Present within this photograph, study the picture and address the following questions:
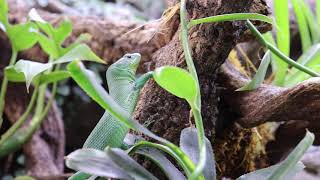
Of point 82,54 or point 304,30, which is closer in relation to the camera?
point 82,54

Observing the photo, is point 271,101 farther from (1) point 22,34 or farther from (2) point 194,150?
(1) point 22,34

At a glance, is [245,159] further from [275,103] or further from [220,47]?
[220,47]

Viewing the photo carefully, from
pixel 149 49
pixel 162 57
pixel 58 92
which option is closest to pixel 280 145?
pixel 162 57

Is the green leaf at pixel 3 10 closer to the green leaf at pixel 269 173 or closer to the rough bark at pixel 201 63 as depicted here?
the rough bark at pixel 201 63

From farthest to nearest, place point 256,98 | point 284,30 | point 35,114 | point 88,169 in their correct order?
point 35,114, point 284,30, point 256,98, point 88,169

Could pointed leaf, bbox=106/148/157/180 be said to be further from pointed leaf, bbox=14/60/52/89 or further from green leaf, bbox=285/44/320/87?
green leaf, bbox=285/44/320/87

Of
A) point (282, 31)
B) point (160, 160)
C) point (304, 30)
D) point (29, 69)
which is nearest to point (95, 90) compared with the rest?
point (160, 160)
